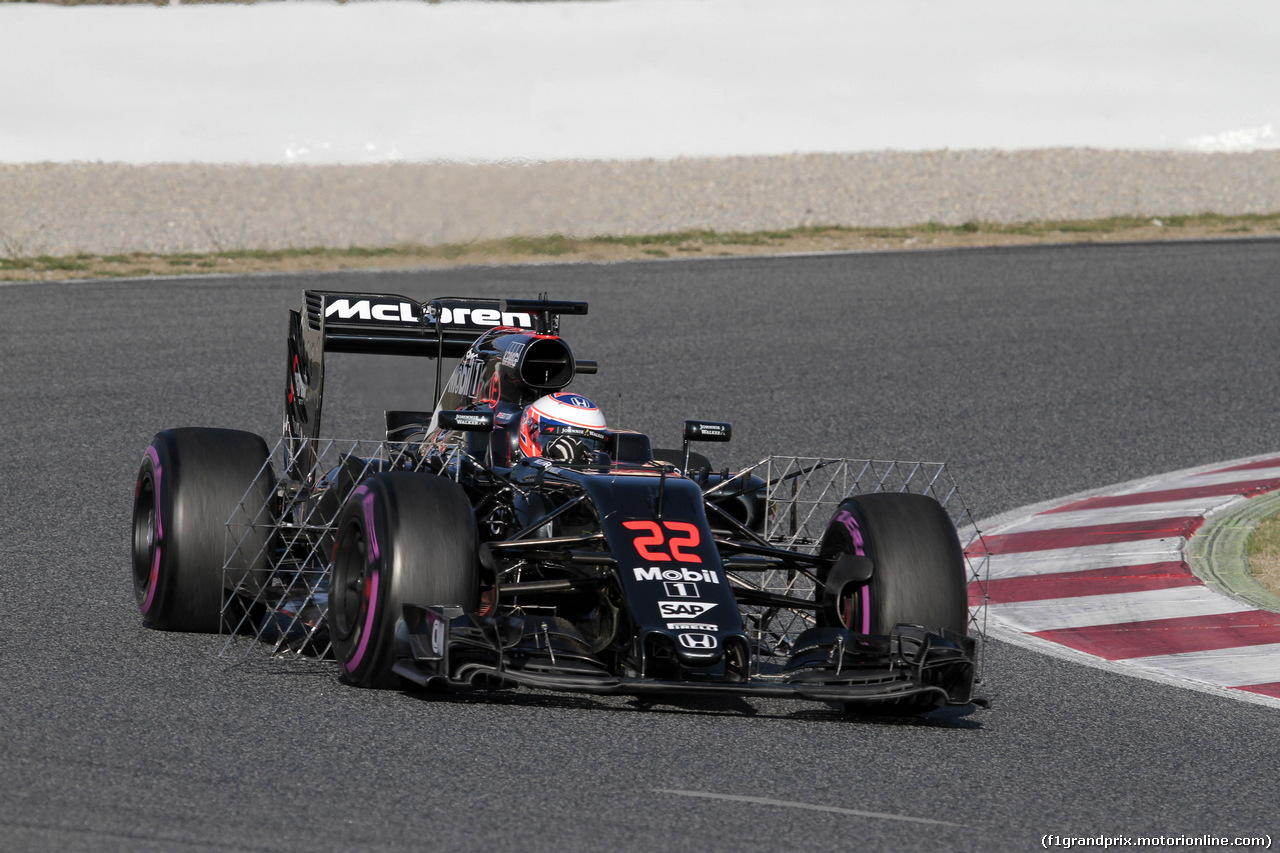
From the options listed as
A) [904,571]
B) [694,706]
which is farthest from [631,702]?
[904,571]

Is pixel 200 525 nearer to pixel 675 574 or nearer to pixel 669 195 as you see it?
pixel 675 574

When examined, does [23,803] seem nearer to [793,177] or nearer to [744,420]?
[744,420]

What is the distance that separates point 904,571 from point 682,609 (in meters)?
1.02

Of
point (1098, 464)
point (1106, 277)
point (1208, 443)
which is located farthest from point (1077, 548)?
point (1106, 277)

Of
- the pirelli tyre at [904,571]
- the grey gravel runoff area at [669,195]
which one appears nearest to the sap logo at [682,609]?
the pirelli tyre at [904,571]

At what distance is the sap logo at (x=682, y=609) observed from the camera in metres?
5.77

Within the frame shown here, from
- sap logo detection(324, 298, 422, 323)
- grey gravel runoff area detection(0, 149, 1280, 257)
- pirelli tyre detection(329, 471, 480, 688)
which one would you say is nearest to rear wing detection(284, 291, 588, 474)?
sap logo detection(324, 298, 422, 323)

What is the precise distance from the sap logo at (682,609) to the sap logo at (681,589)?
0.03 m

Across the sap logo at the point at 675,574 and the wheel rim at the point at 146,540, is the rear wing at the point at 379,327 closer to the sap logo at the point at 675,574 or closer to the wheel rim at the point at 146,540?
the wheel rim at the point at 146,540

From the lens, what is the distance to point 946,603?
6.33m

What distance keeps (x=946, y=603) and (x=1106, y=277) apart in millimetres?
13681

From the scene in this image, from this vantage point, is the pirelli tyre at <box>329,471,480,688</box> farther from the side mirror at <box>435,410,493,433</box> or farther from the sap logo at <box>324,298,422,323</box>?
the sap logo at <box>324,298,422,323</box>

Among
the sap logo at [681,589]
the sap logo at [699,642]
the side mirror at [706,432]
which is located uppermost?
the side mirror at [706,432]

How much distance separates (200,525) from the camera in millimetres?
7059
